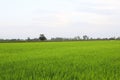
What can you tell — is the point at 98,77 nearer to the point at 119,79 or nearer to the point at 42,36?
the point at 119,79

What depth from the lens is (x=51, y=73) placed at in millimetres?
5570

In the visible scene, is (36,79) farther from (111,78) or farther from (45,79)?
(111,78)

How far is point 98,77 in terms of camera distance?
5.12m

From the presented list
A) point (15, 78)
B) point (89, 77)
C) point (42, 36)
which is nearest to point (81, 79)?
point (89, 77)

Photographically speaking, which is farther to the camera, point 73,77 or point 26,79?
point 73,77

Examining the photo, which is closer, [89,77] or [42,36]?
[89,77]

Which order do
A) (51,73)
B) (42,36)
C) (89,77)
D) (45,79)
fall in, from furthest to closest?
(42,36) → (51,73) → (89,77) → (45,79)

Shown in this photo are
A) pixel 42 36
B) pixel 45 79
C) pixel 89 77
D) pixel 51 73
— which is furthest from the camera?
pixel 42 36

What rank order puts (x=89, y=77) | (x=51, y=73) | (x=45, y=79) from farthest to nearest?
(x=51, y=73)
(x=89, y=77)
(x=45, y=79)

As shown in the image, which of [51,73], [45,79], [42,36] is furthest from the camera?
[42,36]

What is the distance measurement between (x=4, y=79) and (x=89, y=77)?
1.68m

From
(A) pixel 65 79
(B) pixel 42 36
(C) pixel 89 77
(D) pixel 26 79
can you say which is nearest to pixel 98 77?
(C) pixel 89 77

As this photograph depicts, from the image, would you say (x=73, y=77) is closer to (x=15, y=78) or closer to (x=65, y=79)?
(x=65, y=79)

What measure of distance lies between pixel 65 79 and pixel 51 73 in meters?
0.83
